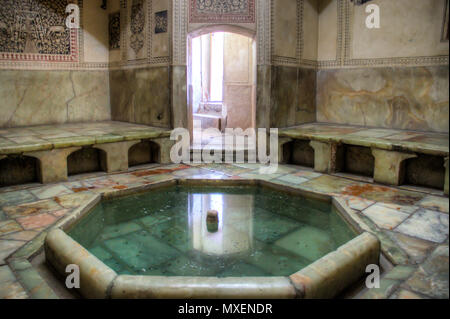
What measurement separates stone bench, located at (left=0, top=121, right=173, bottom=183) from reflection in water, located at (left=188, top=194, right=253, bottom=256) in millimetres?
1484

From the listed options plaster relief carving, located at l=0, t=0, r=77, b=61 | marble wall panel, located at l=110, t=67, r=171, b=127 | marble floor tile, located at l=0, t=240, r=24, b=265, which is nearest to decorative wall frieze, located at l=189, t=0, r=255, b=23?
marble wall panel, located at l=110, t=67, r=171, b=127

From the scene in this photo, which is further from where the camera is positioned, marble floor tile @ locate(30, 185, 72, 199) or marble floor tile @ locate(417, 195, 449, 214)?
marble floor tile @ locate(30, 185, 72, 199)

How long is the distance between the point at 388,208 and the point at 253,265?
1794 mm

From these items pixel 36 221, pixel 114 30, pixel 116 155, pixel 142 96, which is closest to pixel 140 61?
pixel 142 96

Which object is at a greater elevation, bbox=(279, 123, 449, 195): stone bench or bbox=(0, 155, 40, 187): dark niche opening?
bbox=(279, 123, 449, 195): stone bench

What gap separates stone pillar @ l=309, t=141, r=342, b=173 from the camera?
513 cm

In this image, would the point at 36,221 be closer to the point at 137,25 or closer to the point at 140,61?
the point at 140,61

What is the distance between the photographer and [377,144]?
4633 millimetres

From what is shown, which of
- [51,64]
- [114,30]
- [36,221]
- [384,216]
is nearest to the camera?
[36,221]

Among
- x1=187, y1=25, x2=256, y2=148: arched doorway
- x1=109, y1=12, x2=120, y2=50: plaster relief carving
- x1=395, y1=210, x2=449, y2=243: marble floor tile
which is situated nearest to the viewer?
x1=395, y1=210, x2=449, y2=243: marble floor tile

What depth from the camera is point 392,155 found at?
4.55 metres

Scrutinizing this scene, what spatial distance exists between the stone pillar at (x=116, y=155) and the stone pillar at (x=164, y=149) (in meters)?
0.48

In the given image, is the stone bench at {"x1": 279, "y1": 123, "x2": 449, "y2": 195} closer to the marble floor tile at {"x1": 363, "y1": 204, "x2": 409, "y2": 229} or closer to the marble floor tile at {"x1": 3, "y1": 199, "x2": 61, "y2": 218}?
the marble floor tile at {"x1": 363, "y1": 204, "x2": 409, "y2": 229}

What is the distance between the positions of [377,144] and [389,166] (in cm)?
31
